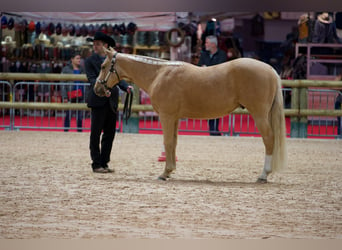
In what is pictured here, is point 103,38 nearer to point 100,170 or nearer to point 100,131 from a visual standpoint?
point 100,131

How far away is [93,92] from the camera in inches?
336

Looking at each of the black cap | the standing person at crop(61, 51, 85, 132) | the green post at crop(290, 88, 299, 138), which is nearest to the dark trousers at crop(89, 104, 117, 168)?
the black cap

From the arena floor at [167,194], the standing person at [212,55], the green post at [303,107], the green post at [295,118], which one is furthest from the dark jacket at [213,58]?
the green post at [303,107]

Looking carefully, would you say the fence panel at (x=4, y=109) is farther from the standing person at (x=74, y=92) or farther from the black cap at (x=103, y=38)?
the black cap at (x=103, y=38)

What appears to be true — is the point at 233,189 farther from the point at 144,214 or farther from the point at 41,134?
Answer: the point at 41,134

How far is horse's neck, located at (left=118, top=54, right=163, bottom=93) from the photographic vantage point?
324 inches

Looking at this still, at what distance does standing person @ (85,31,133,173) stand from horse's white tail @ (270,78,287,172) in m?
1.93

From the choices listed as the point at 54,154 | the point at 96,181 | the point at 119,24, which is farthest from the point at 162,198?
the point at 119,24

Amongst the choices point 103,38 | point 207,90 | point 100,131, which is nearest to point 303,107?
point 207,90

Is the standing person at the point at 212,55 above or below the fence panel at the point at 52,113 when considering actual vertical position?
above

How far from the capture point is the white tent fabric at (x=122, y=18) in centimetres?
1543

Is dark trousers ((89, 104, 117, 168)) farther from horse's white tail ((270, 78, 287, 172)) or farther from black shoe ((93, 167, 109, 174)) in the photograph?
horse's white tail ((270, 78, 287, 172))

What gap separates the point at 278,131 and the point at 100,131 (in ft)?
7.90

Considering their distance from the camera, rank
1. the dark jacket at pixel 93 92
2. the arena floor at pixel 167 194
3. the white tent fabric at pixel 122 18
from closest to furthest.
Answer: the arena floor at pixel 167 194 → the dark jacket at pixel 93 92 → the white tent fabric at pixel 122 18
